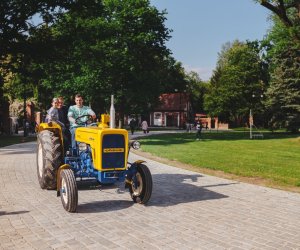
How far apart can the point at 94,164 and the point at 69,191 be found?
959 millimetres

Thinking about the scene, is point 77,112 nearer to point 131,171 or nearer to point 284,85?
point 131,171

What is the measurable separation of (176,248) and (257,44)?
1539 inches

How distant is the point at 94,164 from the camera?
26.2 feet

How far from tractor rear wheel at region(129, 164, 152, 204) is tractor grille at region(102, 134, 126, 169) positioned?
18.3 inches

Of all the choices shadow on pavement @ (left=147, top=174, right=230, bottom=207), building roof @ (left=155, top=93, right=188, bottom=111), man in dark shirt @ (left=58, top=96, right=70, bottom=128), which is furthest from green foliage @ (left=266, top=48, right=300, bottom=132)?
building roof @ (left=155, top=93, right=188, bottom=111)

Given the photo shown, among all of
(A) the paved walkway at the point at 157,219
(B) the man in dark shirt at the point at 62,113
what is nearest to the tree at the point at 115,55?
(B) the man in dark shirt at the point at 62,113

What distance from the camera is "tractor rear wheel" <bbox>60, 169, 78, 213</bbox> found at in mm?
7176

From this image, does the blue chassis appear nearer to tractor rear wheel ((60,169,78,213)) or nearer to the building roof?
tractor rear wheel ((60,169,78,213))

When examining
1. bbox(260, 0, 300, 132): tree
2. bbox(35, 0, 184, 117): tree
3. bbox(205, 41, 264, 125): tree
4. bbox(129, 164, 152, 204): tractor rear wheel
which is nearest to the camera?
bbox(129, 164, 152, 204): tractor rear wheel

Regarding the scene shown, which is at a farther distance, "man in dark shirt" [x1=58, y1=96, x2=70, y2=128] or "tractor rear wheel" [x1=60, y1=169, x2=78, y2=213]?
"man in dark shirt" [x1=58, y1=96, x2=70, y2=128]

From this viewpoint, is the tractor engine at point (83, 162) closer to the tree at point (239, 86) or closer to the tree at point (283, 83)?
the tree at point (283, 83)

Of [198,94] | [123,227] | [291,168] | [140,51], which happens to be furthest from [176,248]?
[198,94]

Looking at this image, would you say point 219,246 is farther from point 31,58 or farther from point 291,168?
point 31,58

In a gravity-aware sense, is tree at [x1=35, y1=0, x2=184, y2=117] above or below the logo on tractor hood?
above
